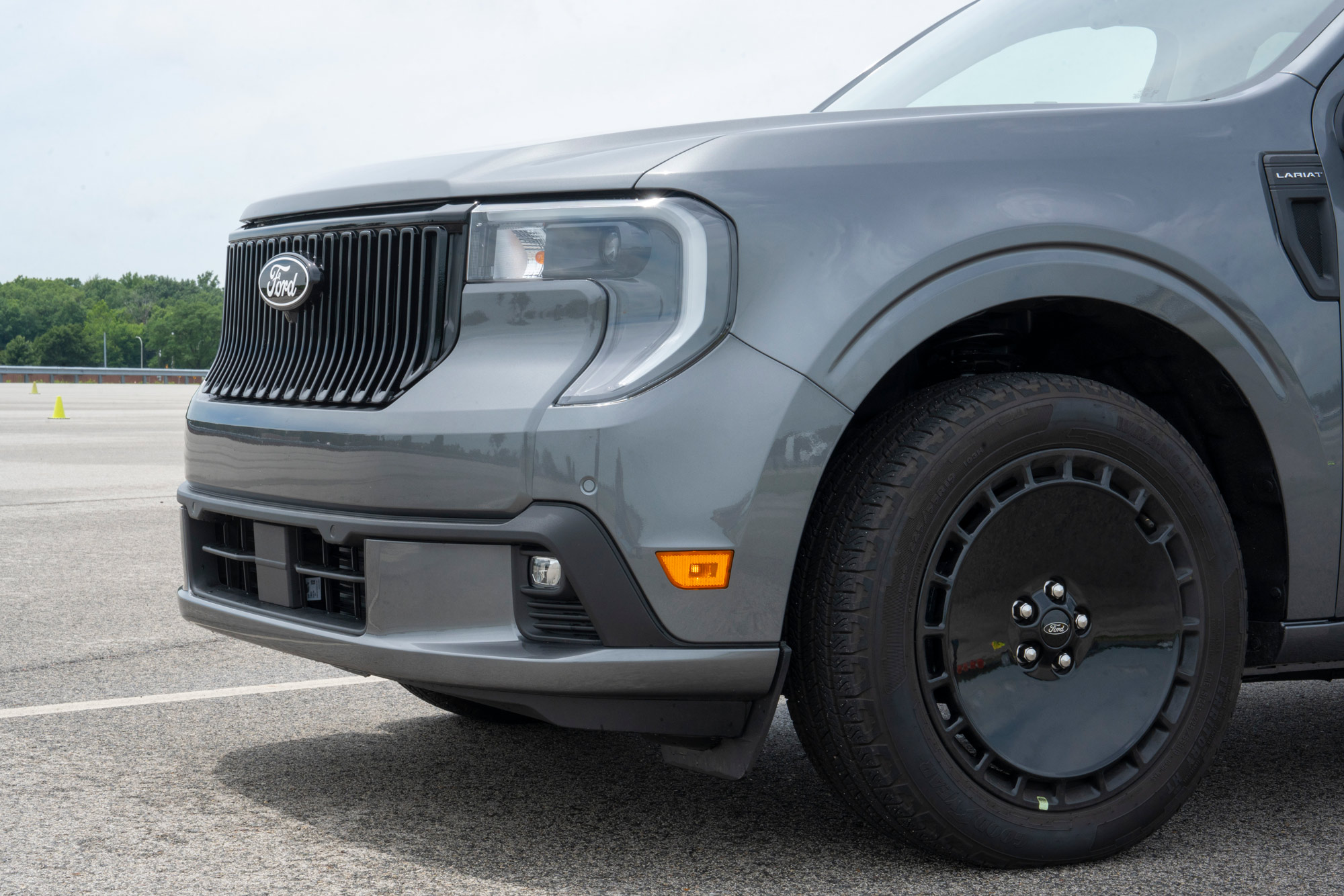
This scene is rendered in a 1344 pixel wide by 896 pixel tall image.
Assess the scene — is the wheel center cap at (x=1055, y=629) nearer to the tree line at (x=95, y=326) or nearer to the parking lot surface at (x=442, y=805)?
the parking lot surface at (x=442, y=805)

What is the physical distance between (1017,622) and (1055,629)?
9cm

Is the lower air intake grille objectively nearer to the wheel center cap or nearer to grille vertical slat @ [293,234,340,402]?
grille vertical slat @ [293,234,340,402]

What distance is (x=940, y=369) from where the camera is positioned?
2982 mm

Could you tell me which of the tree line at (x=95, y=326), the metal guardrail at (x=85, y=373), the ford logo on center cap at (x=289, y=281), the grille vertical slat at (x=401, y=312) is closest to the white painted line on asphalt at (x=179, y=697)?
the ford logo on center cap at (x=289, y=281)

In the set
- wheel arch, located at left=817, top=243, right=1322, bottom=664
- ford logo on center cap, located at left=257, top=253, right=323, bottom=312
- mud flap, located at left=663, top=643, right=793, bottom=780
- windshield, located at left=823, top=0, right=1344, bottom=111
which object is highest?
windshield, located at left=823, top=0, right=1344, bottom=111

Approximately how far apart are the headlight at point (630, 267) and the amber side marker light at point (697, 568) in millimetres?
303

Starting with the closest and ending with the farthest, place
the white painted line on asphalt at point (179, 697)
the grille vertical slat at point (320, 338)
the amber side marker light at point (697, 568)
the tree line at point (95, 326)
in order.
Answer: the amber side marker light at point (697, 568) → the grille vertical slat at point (320, 338) → the white painted line on asphalt at point (179, 697) → the tree line at point (95, 326)

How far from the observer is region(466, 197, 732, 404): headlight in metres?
2.35

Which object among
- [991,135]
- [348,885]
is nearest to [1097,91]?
[991,135]

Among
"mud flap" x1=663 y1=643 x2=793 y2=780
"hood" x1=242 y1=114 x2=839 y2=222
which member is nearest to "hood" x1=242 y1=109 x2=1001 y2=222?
"hood" x1=242 y1=114 x2=839 y2=222

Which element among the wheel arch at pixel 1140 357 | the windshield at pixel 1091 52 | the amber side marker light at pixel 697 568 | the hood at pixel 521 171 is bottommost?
the amber side marker light at pixel 697 568

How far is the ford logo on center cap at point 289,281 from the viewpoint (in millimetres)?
2764

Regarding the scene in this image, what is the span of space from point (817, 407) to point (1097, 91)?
61.3 inches

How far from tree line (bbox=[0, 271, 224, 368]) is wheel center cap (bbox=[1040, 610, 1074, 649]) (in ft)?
383
